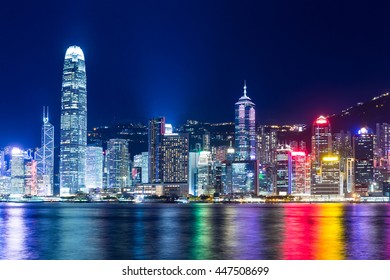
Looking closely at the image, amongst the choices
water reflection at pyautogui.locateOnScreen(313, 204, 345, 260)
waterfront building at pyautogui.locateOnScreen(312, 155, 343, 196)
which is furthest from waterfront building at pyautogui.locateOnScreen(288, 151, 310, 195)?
water reflection at pyautogui.locateOnScreen(313, 204, 345, 260)

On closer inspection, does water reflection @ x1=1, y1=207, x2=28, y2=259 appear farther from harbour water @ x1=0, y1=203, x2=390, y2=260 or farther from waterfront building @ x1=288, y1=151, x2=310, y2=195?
waterfront building @ x1=288, y1=151, x2=310, y2=195

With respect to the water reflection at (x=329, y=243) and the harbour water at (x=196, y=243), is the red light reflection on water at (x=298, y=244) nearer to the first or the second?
the harbour water at (x=196, y=243)

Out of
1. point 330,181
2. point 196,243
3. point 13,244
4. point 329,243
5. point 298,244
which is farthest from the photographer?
point 330,181

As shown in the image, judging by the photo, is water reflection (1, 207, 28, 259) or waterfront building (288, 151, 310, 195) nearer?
water reflection (1, 207, 28, 259)

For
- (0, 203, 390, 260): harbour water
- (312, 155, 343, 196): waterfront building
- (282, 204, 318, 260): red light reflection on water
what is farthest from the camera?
(312, 155, 343, 196): waterfront building

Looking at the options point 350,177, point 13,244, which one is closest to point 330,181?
point 350,177

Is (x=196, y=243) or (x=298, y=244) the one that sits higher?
(x=298, y=244)

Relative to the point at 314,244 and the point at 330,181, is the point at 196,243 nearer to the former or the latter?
the point at 314,244

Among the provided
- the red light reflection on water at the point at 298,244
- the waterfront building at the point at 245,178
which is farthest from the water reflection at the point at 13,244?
the waterfront building at the point at 245,178

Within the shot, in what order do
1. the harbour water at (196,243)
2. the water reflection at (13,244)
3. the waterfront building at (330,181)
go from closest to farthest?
the harbour water at (196,243) < the water reflection at (13,244) < the waterfront building at (330,181)
